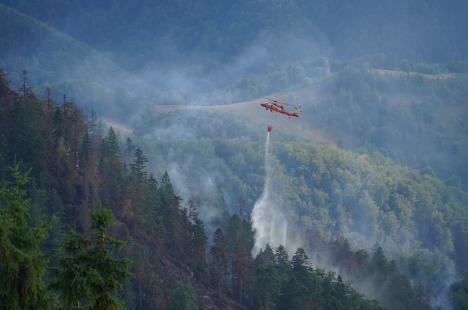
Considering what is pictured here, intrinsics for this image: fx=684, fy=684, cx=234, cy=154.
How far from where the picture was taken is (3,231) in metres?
23.7

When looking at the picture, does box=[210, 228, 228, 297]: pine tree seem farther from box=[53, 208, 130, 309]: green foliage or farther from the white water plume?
box=[53, 208, 130, 309]: green foliage

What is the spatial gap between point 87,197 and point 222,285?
783 inches

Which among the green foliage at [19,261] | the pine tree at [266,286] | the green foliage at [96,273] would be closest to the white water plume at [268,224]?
the pine tree at [266,286]

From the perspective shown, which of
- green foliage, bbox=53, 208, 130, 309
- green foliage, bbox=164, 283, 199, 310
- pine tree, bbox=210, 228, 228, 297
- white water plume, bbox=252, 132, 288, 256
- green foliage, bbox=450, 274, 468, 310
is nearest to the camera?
green foliage, bbox=53, 208, 130, 309

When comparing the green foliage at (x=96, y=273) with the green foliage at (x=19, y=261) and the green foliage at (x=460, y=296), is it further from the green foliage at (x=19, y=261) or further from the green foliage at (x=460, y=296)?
the green foliage at (x=460, y=296)

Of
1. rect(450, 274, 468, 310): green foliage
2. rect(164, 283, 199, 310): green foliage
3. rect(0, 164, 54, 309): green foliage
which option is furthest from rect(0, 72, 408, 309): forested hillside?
rect(450, 274, 468, 310): green foliage

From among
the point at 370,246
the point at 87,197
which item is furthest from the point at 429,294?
the point at 87,197

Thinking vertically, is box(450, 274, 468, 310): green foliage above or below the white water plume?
below

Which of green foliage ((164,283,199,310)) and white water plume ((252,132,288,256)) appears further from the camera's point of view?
white water plume ((252,132,288,256))

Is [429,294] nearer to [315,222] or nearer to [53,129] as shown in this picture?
[315,222]

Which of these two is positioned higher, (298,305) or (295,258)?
(295,258)

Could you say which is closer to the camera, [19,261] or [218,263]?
[19,261]

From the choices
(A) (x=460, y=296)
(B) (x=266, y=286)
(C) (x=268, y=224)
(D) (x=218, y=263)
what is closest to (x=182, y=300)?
(B) (x=266, y=286)

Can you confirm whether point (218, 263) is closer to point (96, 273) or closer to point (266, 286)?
point (266, 286)
